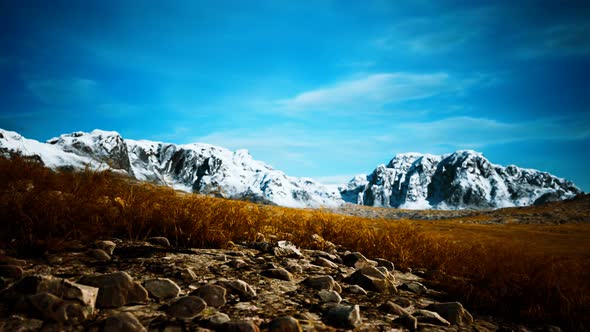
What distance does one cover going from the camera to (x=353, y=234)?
5852 mm

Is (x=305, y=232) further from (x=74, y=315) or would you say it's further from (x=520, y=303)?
(x=74, y=315)

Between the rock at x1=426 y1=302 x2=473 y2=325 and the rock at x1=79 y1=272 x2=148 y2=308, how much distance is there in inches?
98.9

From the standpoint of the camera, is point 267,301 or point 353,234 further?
point 353,234

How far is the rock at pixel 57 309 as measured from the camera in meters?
1.65

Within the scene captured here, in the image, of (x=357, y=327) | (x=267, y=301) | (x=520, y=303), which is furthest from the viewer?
(x=520, y=303)

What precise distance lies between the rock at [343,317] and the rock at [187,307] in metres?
0.90

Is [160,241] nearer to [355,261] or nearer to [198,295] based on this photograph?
[198,295]

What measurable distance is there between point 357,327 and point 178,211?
2669mm

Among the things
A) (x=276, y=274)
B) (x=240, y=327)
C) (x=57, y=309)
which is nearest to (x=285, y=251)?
(x=276, y=274)

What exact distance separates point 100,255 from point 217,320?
5.41ft

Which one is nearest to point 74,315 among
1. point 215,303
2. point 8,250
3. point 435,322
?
point 215,303

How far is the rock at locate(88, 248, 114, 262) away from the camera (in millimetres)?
2783

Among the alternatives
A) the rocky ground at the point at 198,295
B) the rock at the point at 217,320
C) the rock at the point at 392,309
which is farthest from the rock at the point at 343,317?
the rock at the point at 217,320

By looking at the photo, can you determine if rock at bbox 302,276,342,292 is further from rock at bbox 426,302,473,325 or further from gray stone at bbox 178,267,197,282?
gray stone at bbox 178,267,197,282
